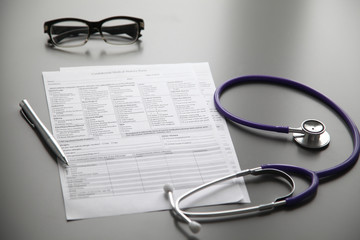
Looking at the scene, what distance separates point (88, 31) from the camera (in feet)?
4.85

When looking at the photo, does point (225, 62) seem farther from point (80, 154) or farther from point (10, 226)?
point (10, 226)

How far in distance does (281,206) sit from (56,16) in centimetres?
90

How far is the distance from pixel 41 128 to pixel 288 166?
21.7 inches

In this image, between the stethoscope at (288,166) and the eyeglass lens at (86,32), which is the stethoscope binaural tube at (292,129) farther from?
the eyeglass lens at (86,32)

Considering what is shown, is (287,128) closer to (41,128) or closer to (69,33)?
(41,128)

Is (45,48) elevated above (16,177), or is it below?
above

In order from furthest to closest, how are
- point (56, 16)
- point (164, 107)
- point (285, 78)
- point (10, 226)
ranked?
point (56, 16), point (285, 78), point (164, 107), point (10, 226)

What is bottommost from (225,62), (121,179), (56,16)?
(121,179)

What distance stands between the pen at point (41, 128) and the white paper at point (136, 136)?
23mm

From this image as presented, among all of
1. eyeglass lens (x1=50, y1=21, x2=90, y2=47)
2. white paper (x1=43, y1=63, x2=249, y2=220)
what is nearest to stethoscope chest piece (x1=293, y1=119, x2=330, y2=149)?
white paper (x1=43, y1=63, x2=249, y2=220)

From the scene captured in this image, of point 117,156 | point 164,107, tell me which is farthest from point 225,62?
point 117,156

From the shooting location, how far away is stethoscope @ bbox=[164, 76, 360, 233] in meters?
1.01

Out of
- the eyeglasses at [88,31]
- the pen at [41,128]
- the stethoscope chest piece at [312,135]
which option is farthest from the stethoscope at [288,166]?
the eyeglasses at [88,31]

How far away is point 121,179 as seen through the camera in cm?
107
